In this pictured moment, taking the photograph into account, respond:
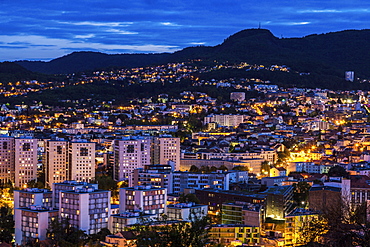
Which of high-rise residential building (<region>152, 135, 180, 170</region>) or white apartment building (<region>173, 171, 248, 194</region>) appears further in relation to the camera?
high-rise residential building (<region>152, 135, 180, 170</region>)

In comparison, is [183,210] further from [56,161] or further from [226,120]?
[226,120]

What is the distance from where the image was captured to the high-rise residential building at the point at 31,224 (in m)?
19.2

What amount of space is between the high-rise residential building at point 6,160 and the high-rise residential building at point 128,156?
168 inches

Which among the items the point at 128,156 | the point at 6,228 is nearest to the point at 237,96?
the point at 128,156

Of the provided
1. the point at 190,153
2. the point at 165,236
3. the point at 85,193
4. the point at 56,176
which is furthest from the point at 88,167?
the point at 165,236

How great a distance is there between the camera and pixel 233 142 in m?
42.2

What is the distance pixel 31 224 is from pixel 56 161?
40.5ft

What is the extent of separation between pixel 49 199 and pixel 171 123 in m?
28.6

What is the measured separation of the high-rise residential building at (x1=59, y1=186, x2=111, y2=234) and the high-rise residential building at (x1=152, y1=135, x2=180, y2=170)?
13.6 meters

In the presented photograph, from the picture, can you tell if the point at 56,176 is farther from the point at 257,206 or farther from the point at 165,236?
the point at 165,236

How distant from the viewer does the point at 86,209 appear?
2023cm

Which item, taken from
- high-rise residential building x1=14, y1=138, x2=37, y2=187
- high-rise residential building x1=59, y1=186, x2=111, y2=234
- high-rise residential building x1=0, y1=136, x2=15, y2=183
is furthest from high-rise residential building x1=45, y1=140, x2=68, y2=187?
high-rise residential building x1=59, y1=186, x2=111, y2=234

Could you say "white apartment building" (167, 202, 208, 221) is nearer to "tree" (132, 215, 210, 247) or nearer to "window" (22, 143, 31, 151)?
"tree" (132, 215, 210, 247)

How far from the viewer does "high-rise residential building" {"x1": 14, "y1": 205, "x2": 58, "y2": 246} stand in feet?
63.1
